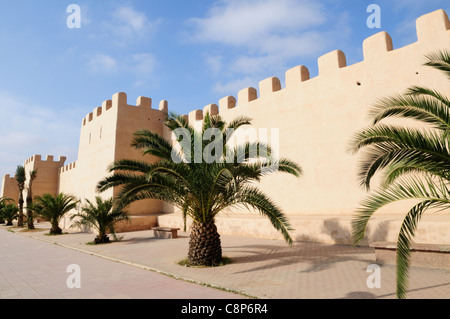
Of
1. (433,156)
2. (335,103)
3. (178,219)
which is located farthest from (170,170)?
(178,219)

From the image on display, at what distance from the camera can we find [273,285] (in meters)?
5.10

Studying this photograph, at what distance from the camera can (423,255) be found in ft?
19.6

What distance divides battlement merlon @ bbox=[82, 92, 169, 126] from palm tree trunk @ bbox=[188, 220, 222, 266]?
12.2 metres

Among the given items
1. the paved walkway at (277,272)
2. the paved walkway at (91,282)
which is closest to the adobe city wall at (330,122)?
the paved walkway at (277,272)

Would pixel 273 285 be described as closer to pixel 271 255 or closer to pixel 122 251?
pixel 271 255

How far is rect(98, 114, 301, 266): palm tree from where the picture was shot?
6789 millimetres

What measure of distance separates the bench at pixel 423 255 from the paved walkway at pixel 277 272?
173mm

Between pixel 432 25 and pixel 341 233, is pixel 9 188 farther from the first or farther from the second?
pixel 432 25

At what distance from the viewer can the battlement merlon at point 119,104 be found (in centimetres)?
1700

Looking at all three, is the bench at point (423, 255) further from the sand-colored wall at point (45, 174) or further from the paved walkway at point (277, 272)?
the sand-colored wall at point (45, 174)

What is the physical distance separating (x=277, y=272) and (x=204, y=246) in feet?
6.39

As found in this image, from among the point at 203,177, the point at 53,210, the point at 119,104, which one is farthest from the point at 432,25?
the point at 53,210

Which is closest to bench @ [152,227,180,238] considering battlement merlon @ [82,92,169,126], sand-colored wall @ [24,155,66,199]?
battlement merlon @ [82,92,169,126]

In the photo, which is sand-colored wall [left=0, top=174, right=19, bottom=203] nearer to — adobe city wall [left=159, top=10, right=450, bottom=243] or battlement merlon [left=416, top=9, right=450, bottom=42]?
adobe city wall [left=159, top=10, right=450, bottom=243]
